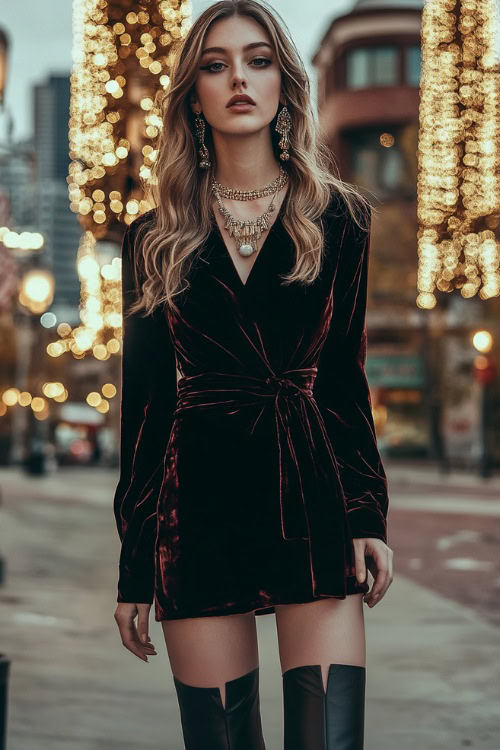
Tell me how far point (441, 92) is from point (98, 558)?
16.0 meters

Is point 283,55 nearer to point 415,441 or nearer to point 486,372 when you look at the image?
point 486,372

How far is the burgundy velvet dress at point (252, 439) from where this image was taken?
8.82 feet

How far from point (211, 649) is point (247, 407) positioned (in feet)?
1.55

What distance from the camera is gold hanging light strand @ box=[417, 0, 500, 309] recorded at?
25.3 m

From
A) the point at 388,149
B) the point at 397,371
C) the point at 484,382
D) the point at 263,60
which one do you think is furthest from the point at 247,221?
the point at 388,149

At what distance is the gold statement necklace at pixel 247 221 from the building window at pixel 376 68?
183 feet

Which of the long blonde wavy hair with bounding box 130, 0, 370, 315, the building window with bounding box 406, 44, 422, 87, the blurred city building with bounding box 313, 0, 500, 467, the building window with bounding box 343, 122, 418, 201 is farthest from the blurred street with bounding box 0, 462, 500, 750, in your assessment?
the building window with bounding box 406, 44, 422, 87

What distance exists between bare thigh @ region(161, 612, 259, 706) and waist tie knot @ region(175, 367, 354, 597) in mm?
186

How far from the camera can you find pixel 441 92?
28172 millimetres

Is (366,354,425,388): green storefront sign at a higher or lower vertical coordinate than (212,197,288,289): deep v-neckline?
lower

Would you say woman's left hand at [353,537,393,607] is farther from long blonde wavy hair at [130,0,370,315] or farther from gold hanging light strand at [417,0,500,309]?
gold hanging light strand at [417,0,500,309]

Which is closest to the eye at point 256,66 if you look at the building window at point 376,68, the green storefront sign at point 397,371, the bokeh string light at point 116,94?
the bokeh string light at point 116,94

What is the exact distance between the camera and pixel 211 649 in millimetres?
2686

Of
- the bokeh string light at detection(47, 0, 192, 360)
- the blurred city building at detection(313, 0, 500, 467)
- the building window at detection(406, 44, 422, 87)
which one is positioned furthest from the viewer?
the building window at detection(406, 44, 422, 87)
